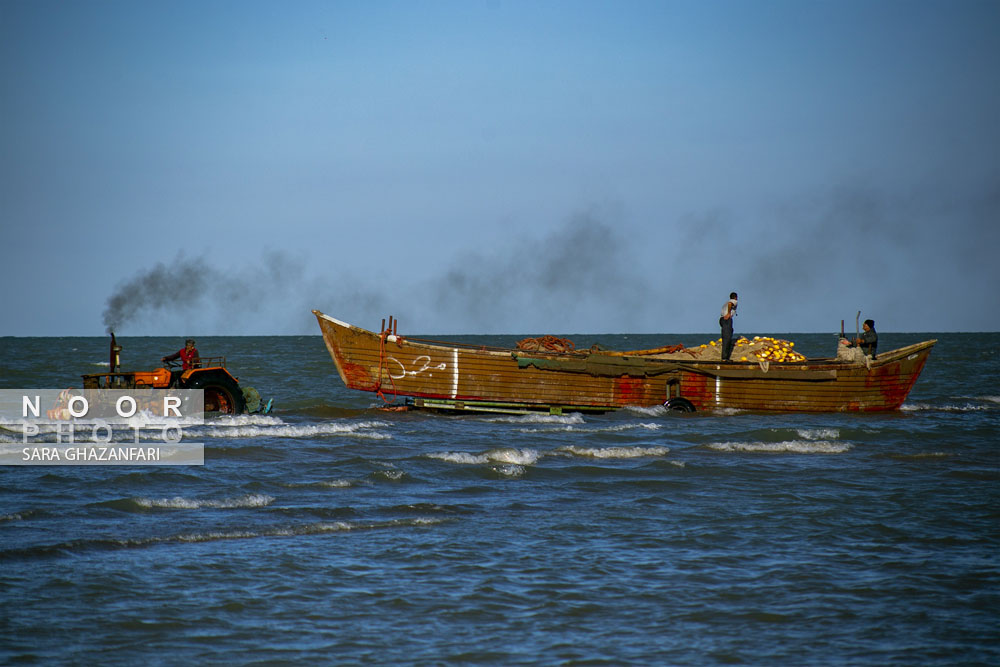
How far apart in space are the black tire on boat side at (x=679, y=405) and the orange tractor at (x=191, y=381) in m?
10.8

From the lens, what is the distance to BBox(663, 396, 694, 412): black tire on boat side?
23.4 metres

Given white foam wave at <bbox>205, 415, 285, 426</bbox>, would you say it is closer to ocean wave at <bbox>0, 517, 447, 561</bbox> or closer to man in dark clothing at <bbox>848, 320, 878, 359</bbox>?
ocean wave at <bbox>0, 517, 447, 561</bbox>

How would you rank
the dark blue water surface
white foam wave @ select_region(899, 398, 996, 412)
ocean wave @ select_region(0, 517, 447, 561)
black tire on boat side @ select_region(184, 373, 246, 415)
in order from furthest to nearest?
white foam wave @ select_region(899, 398, 996, 412) → black tire on boat side @ select_region(184, 373, 246, 415) → ocean wave @ select_region(0, 517, 447, 561) → the dark blue water surface

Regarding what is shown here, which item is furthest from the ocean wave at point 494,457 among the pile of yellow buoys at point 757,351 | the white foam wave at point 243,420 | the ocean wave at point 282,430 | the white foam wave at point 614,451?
the pile of yellow buoys at point 757,351

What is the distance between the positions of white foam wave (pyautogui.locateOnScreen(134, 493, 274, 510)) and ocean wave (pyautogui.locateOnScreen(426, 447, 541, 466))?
4200 mm

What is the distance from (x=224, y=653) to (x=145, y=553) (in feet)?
10.5

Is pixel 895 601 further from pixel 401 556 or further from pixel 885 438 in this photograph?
pixel 885 438

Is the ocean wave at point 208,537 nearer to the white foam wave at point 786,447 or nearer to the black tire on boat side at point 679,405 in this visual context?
the white foam wave at point 786,447

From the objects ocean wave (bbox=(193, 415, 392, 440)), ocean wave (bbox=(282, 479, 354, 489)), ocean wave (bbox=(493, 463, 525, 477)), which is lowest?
ocean wave (bbox=(282, 479, 354, 489))

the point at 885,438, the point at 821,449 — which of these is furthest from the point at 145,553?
the point at 885,438

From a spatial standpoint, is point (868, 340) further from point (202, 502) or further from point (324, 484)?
point (202, 502)

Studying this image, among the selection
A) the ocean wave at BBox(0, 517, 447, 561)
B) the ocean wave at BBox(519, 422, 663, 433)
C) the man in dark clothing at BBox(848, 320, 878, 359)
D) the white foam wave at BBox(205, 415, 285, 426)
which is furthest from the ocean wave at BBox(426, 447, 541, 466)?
the man in dark clothing at BBox(848, 320, 878, 359)

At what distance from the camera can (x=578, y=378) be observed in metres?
23.1

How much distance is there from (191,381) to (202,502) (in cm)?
918
